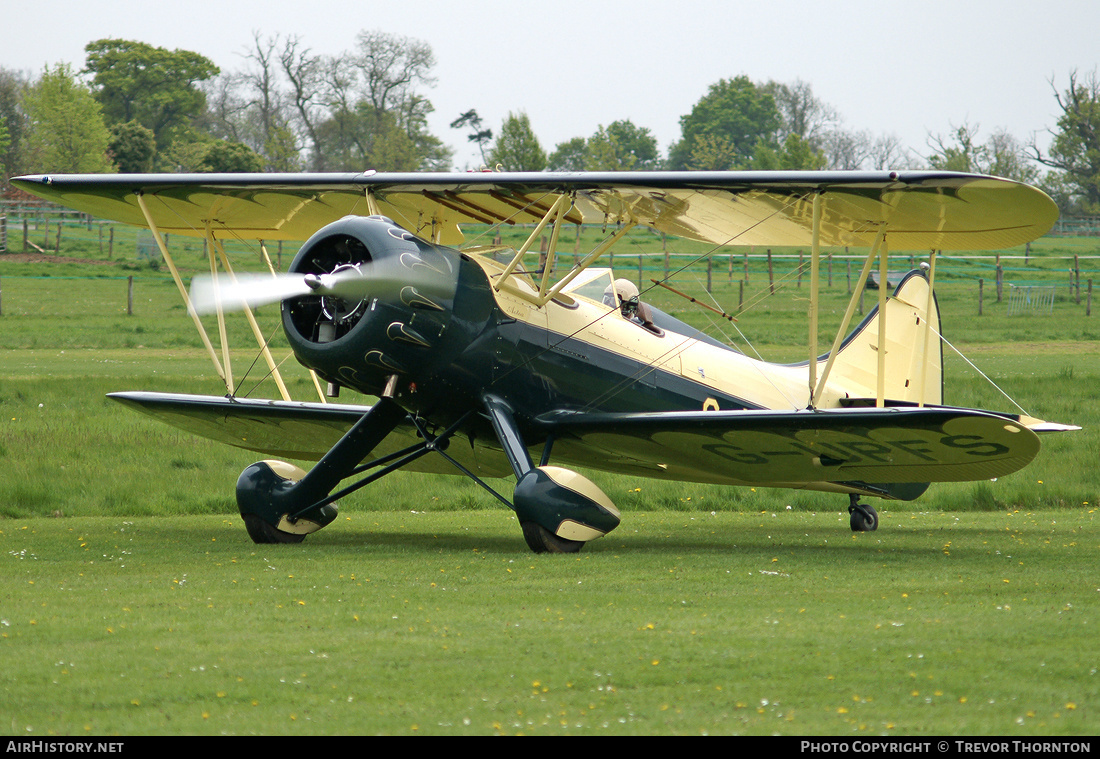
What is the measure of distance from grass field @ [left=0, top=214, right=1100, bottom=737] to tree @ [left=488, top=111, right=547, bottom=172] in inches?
2037

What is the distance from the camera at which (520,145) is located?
69.7m

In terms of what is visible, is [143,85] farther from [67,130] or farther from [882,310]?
[882,310]

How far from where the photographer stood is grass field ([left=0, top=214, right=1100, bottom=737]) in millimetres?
5223

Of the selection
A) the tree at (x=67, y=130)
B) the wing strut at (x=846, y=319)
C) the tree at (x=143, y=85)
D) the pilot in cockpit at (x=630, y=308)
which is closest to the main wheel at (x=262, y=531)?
the pilot in cockpit at (x=630, y=308)

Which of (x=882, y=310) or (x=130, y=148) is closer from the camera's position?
(x=882, y=310)

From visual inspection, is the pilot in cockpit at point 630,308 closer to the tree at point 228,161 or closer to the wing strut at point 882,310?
the wing strut at point 882,310

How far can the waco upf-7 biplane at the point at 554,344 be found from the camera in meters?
10.4

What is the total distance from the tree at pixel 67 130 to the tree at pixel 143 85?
67.8 ft

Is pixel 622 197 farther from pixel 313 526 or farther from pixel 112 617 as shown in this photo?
pixel 112 617

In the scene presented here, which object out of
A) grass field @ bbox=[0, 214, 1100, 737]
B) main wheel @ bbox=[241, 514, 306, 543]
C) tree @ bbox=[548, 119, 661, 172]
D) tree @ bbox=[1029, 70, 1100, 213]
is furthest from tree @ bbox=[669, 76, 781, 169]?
main wheel @ bbox=[241, 514, 306, 543]

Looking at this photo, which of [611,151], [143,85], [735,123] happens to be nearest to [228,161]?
[611,151]

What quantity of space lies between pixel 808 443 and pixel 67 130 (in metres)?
62.6

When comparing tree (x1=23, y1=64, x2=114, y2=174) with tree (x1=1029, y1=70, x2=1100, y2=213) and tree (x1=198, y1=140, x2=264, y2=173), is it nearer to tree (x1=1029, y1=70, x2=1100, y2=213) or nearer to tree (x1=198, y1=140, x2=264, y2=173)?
tree (x1=198, y1=140, x2=264, y2=173)

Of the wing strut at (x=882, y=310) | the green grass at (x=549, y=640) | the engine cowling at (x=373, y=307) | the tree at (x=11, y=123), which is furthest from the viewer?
the tree at (x=11, y=123)
